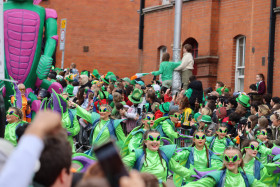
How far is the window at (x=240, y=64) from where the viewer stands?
20.6m

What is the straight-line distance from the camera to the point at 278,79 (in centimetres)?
1816

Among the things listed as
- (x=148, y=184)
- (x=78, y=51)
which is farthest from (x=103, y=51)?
(x=148, y=184)

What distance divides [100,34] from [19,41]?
25.9 metres

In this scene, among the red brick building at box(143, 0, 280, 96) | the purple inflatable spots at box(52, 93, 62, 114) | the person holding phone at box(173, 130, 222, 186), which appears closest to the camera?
the person holding phone at box(173, 130, 222, 186)

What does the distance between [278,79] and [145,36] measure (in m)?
9.38

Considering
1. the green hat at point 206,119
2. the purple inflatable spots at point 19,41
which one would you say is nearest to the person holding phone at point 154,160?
the purple inflatable spots at point 19,41

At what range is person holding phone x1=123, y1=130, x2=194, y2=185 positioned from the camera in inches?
317

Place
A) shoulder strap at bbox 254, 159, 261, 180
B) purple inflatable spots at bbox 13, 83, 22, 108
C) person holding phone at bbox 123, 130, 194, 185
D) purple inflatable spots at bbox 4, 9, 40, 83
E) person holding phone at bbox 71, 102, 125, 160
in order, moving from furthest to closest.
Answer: person holding phone at bbox 71, 102, 125, 160
purple inflatable spots at bbox 13, 83, 22, 108
purple inflatable spots at bbox 4, 9, 40, 83
shoulder strap at bbox 254, 159, 261, 180
person holding phone at bbox 123, 130, 194, 185

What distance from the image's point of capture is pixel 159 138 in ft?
27.5

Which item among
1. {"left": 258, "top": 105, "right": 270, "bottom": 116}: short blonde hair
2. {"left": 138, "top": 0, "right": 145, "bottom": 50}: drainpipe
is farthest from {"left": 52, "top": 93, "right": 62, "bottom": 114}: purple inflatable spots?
{"left": 138, "top": 0, "right": 145, "bottom": 50}: drainpipe

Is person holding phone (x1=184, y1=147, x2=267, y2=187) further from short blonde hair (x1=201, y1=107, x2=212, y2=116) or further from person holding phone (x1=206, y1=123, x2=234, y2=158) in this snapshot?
short blonde hair (x1=201, y1=107, x2=212, y2=116)

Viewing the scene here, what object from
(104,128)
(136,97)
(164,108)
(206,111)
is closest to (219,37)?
(136,97)

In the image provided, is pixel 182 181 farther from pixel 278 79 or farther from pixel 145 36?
pixel 145 36

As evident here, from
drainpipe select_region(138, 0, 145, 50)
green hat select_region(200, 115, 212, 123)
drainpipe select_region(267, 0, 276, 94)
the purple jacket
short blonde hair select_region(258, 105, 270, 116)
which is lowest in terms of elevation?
green hat select_region(200, 115, 212, 123)
